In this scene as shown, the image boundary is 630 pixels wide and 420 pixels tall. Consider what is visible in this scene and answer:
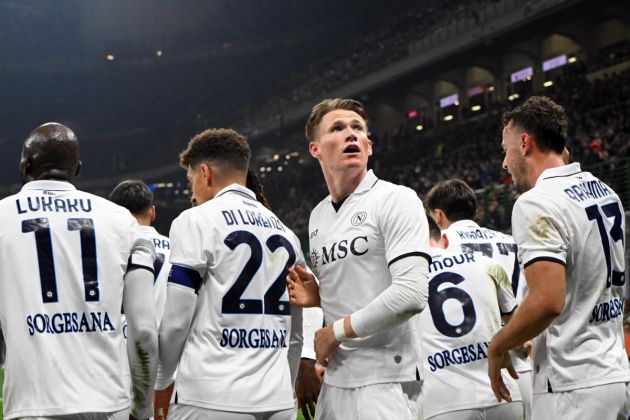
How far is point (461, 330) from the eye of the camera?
5098 mm

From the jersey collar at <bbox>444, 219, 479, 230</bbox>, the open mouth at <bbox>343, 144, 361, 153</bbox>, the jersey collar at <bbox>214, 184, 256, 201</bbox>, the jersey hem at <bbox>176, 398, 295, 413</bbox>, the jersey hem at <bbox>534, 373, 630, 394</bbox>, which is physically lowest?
the jersey hem at <bbox>534, 373, 630, 394</bbox>

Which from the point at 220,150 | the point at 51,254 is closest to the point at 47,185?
the point at 51,254

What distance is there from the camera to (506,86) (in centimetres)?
3588

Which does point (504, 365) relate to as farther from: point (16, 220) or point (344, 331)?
point (16, 220)

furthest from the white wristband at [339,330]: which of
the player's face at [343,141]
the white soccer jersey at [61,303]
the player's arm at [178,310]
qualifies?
the white soccer jersey at [61,303]

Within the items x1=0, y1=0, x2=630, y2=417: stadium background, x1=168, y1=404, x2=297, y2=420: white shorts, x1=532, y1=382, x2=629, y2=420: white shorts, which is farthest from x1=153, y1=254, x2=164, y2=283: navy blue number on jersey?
x1=0, y1=0, x2=630, y2=417: stadium background

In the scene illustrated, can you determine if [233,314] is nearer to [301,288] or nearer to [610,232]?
[301,288]

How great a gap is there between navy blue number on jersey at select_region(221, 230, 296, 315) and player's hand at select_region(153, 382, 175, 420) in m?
0.65

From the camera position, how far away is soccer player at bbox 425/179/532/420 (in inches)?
212

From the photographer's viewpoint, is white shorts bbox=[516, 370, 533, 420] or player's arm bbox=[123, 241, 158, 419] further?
white shorts bbox=[516, 370, 533, 420]

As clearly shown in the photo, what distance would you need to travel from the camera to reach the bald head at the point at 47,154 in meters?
3.62

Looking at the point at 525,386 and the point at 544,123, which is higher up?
the point at 544,123

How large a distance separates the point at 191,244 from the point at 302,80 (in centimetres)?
5018

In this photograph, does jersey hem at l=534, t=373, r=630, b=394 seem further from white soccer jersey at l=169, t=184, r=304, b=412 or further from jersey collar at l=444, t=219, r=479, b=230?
jersey collar at l=444, t=219, r=479, b=230
